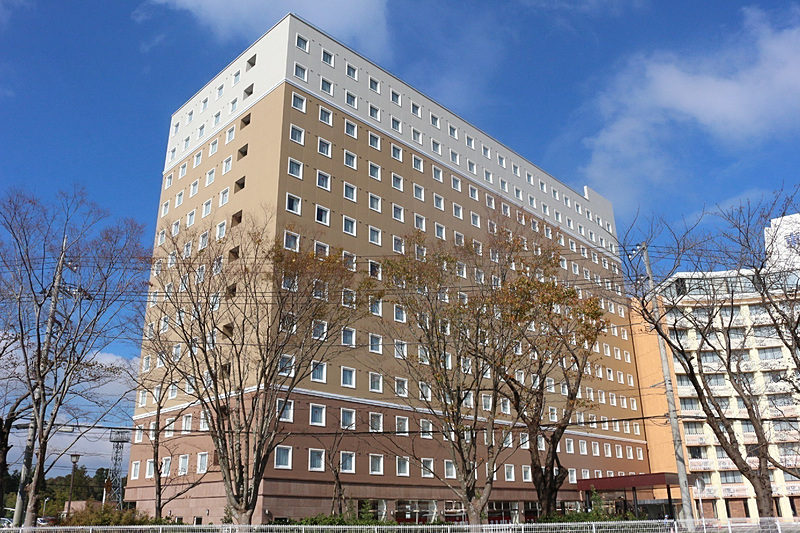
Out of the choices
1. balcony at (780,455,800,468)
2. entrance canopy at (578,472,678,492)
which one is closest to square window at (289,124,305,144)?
entrance canopy at (578,472,678,492)

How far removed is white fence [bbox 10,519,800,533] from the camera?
1739 centimetres

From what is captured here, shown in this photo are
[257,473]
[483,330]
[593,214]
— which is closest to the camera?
[257,473]

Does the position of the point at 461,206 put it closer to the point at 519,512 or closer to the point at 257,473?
the point at 519,512

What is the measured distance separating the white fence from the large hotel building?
33.4ft

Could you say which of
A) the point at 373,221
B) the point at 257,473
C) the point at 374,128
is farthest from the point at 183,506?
the point at 374,128

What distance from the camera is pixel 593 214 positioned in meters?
71.9

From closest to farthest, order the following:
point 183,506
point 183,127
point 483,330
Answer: point 483,330 → point 183,506 → point 183,127

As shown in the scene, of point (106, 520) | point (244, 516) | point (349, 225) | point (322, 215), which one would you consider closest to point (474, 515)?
point (244, 516)

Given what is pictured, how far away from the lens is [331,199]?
41875mm

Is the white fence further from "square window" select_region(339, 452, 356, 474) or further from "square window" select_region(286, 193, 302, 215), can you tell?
"square window" select_region(286, 193, 302, 215)

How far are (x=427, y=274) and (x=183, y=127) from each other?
3451 cm

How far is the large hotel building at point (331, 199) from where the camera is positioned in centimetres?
3631

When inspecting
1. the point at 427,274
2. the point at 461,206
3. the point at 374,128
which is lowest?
the point at 427,274

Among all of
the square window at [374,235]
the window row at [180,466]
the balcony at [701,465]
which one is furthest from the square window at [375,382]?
the balcony at [701,465]
